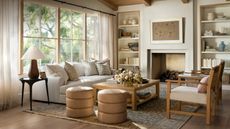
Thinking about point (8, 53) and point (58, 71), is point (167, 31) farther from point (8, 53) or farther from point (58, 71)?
point (8, 53)

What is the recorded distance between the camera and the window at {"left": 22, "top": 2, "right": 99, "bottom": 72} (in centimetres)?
570

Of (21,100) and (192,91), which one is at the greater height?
(192,91)

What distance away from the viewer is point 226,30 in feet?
23.3

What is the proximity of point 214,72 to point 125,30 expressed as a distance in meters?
5.44

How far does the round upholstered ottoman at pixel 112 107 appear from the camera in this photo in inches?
146

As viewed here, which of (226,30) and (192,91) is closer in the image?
(192,91)

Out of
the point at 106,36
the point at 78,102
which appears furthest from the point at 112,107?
the point at 106,36

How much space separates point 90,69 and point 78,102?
2594 mm

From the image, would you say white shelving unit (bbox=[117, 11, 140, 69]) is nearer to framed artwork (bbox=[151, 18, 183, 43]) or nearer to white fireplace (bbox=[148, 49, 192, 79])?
white fireplace (bbox=[148, 49, 192, 79])

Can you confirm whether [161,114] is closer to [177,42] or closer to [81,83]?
[81,83]

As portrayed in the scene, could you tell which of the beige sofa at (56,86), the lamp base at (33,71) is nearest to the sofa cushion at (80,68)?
the beige sofa at (56,86)

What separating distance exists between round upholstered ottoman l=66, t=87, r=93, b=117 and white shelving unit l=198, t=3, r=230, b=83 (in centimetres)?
444

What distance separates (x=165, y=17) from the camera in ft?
25.5

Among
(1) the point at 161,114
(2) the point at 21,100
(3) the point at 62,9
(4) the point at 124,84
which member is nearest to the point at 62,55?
(3) the point at 62,9
